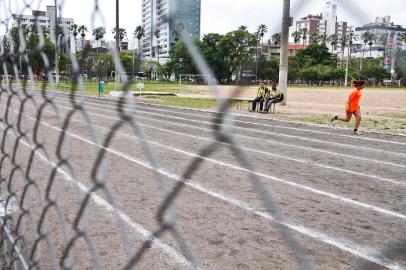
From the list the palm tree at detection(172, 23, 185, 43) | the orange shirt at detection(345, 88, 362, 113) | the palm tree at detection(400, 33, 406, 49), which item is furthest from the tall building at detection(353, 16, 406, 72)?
the orange shirt at detection(345, 88, 362, 113)

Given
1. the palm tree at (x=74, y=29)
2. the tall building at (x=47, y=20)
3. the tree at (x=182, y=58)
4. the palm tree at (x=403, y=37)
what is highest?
the tall building at (x=47, y=20)

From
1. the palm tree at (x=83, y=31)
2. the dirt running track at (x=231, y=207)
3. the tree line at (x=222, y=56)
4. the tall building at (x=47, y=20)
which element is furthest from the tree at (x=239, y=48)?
the tall building at (x=47, y=20)

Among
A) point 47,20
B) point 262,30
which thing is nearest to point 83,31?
point 47,20

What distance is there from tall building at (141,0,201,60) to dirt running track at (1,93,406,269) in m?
0.28

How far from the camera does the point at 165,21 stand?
678 millimetres

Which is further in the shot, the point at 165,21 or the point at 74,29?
the point at 74,29

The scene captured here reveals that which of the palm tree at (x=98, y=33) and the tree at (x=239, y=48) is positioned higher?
the palm tree at (x=98, y=33)

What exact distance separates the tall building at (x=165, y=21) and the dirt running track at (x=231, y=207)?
0.93 feet

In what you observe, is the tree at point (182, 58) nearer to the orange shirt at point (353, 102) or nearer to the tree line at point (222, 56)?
the tree line at point (222, 56)

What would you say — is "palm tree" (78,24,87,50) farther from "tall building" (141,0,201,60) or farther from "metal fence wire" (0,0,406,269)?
"tall building" (141,0,201,60)

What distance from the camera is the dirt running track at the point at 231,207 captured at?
306 centimetres

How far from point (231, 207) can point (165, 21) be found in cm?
369

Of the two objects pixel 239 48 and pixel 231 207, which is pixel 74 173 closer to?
pixel 239 48

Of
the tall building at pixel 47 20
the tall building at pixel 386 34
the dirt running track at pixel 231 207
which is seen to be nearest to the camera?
the tall building at pixel 386 34
